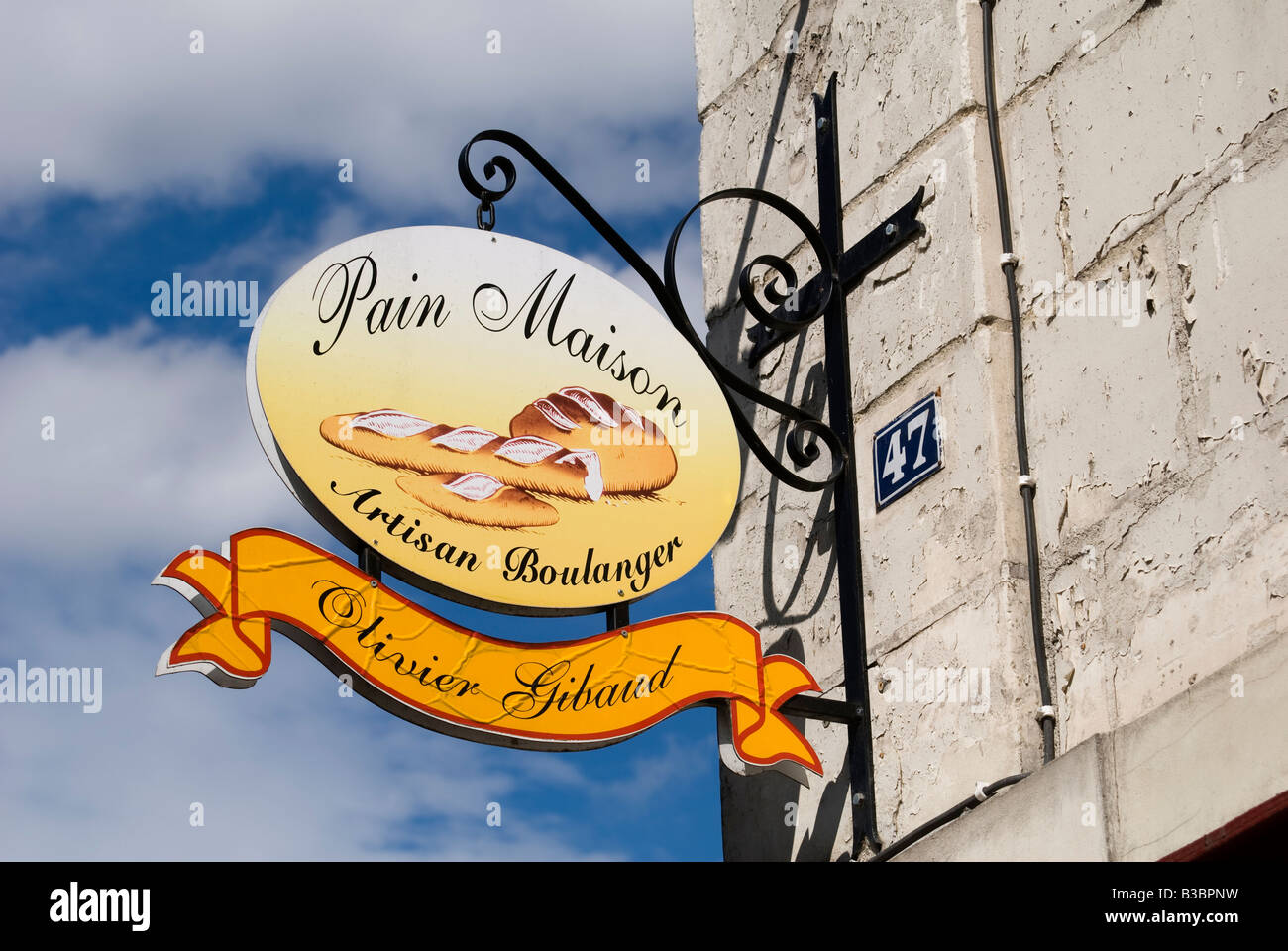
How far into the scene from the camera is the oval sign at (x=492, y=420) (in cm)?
460

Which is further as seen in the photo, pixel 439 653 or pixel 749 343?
pixel 749 343

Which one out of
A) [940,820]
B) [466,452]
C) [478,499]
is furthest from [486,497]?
[940,820]

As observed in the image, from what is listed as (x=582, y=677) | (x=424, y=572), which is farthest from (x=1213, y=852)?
(x=424, y=572)

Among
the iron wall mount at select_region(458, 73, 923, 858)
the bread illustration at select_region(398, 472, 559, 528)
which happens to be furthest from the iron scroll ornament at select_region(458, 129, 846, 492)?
the bread illustration at select_region(398, 472, 559, 528)

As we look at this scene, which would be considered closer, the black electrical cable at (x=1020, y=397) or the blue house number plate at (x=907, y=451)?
the black electrical cable at (x=1020, y=397)

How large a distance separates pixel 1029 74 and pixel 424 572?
2.24 metres

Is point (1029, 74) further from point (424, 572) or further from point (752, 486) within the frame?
point (424, 572)

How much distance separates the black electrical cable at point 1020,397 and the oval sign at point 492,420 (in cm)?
80

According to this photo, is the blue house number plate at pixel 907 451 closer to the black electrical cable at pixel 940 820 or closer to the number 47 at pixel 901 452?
the number 47 at pixel 901 452

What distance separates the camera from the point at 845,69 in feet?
Result: 19.5

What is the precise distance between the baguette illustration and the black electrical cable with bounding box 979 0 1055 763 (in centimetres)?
114

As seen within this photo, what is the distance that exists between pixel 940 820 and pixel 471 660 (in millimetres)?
1262

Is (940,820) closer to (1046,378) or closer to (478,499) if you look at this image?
(1046,378)

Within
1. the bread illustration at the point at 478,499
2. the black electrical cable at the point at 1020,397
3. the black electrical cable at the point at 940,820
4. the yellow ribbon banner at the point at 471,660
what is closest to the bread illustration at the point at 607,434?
the bread illustration at the point at 478,499
